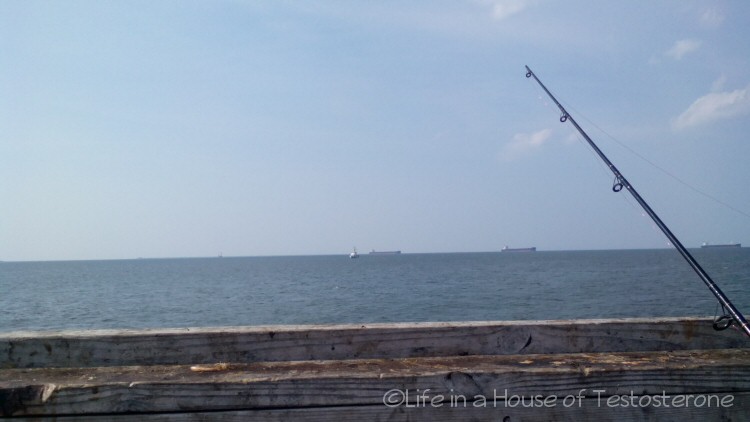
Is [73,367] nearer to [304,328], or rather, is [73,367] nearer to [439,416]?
[304,328]

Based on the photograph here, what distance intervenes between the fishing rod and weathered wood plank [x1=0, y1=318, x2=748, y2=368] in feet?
1.18

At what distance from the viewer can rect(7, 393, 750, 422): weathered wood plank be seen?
207 cm

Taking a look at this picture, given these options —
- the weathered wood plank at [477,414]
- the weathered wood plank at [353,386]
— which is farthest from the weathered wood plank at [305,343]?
the weathered wood plank at [477,414]

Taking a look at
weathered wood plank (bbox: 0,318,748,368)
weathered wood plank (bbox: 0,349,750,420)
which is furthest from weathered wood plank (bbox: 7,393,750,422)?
weathered wood plank (bbox: 0,318,748,368)

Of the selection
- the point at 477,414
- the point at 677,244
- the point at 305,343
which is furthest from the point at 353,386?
the point at 677,244

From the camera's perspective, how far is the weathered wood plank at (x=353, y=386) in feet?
6.82

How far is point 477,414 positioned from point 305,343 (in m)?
0.86

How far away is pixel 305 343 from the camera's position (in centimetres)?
271

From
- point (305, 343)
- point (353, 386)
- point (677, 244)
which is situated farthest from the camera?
point (677, 244)

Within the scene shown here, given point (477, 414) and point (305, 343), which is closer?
point (477, 414)

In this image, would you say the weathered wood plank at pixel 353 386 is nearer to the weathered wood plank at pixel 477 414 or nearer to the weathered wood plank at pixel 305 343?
the weathered wood plank at pixel 477 414

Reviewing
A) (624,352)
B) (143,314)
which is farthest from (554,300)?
(624,352)

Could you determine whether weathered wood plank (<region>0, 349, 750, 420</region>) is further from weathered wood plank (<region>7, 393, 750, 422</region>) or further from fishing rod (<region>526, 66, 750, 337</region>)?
fishing rod (<region>526, 66, 750, 337</region>)

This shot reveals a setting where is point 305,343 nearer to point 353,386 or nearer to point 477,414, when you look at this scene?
point 353,386
